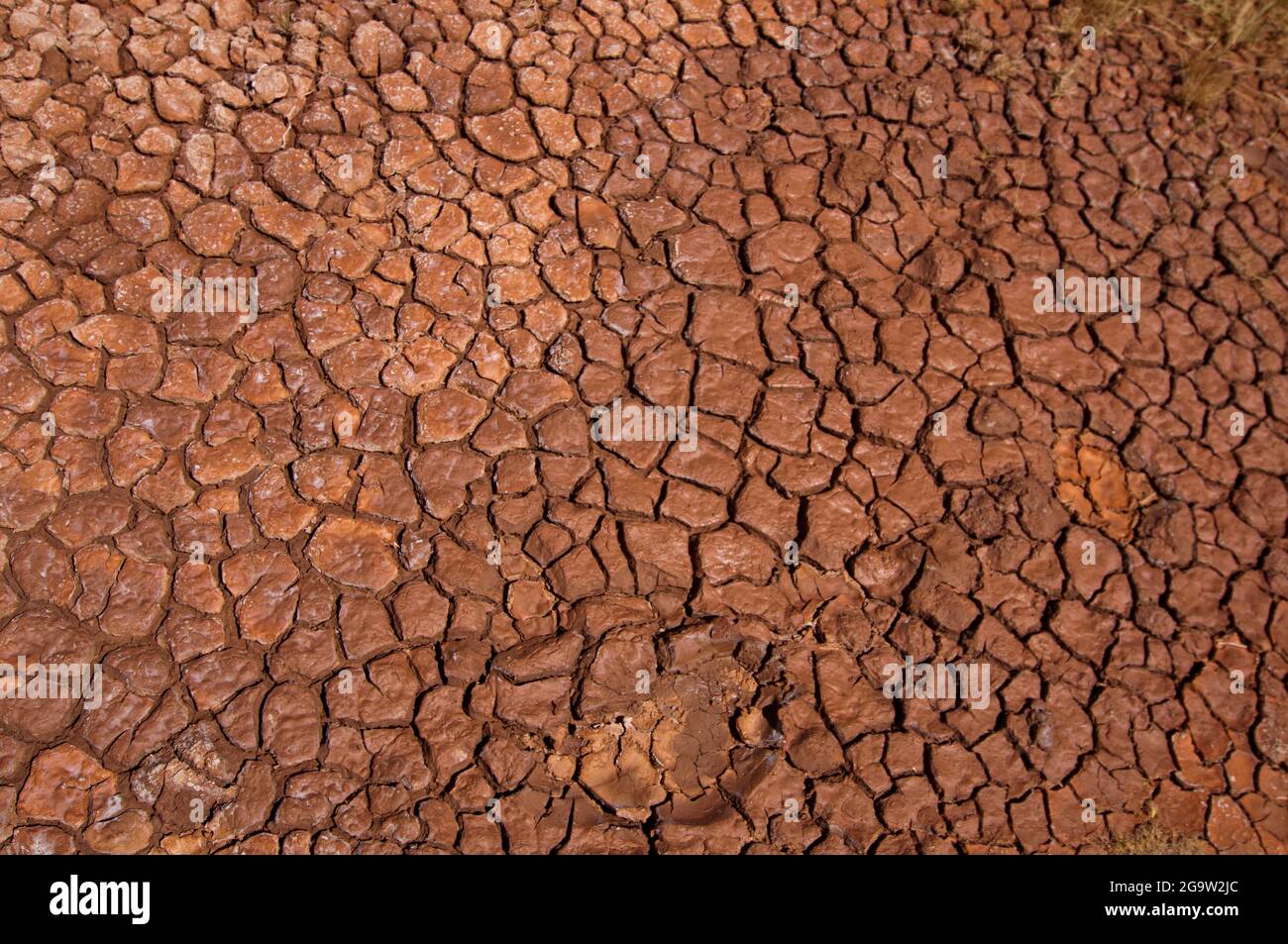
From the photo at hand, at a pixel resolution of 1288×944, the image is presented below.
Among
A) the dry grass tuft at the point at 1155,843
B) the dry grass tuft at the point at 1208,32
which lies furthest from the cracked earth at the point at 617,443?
the dry grass tuft at the point at 1208,32

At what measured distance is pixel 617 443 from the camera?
2.93 metres

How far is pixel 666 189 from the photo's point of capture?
3.35 m

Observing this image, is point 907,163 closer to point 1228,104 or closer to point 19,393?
point 1228,104

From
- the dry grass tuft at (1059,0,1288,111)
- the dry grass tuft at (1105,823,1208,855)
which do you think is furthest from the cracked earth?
the dry grass tuft at (1059,0,1288,111)

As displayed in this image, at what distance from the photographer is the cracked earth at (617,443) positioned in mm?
2523

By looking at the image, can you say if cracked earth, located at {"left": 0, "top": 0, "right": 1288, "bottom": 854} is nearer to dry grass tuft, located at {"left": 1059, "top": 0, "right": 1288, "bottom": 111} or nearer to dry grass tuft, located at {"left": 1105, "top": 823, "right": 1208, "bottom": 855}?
dry grass tuft, located at {"left": 1105, "top": 823, "right": 1208, "bottom": 855}

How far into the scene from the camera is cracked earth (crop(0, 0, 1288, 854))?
252 cm

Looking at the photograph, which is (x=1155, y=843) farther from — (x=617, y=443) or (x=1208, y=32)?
(x=1208, y=32)

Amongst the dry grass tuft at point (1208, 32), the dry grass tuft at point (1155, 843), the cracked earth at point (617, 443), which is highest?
the dry grass tuft at point (1208, 32)

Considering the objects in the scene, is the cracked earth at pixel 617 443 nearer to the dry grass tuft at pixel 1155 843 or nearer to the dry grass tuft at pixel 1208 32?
the dry grass tuft at pixel 1155 843

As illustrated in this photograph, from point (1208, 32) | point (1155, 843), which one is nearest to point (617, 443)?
point (1155, 843)

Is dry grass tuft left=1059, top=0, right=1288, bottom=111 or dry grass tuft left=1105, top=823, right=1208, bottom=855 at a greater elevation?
dry grass tuft left=1059, top=0, right=1288, bottom=111

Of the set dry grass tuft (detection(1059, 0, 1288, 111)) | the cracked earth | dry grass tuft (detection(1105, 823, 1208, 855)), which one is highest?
dry grass tuft (detection(1059, 0, 1288, 111))

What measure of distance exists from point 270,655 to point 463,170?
175 centimetres
